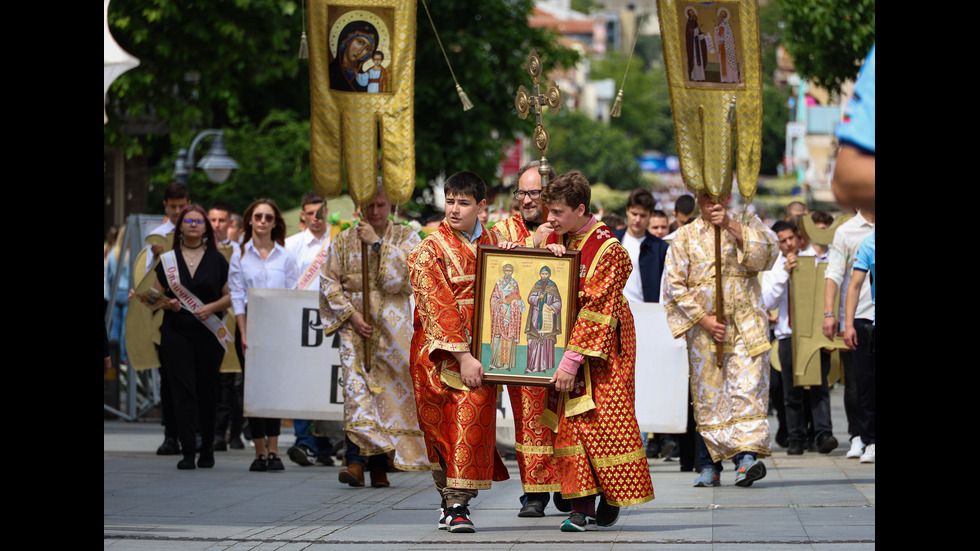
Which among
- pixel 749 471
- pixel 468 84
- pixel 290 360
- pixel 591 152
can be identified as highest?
pixel 591 152

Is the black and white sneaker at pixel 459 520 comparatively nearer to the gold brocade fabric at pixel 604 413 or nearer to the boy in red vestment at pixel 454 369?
the boy in red vestment at pixel 454 369

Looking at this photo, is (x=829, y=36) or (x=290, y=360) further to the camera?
(x=829, y=36)

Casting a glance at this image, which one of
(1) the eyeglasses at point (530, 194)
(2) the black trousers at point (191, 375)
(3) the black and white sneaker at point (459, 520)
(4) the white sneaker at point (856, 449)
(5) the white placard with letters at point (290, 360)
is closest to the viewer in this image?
(3) the black and white sneaker at point (459, 520)

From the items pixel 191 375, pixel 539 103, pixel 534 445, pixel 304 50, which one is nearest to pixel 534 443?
pixel 534 445

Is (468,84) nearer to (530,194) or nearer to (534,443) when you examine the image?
(530,194)

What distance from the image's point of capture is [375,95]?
9.69 metres

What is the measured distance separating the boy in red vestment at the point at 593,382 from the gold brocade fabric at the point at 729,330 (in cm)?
225

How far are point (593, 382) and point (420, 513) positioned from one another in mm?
1479

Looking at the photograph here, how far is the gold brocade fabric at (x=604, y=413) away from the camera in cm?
745

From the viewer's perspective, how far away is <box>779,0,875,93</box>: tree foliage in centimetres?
2031

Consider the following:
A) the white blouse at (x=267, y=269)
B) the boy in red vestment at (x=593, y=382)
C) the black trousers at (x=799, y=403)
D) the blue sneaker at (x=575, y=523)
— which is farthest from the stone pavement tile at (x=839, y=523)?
the white blouse at (x=267, y=269)

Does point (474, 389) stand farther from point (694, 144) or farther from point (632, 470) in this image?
point (694, 144)

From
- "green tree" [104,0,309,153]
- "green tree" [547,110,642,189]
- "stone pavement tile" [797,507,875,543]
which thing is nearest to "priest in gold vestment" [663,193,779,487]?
"stone pavement tile" [797,507,875,543]

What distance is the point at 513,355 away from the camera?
7.50 m
